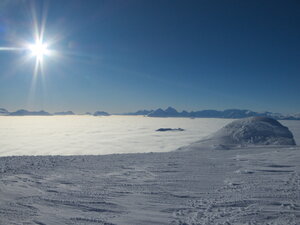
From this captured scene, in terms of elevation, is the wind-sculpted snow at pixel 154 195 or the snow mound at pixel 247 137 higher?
the snow mound at pixel 247 137

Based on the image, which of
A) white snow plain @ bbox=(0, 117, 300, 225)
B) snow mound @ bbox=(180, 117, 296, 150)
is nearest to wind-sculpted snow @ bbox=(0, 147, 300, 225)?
white snow plain @ bbox=(0, 117, 300, 225)

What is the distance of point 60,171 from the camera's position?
51.6ft

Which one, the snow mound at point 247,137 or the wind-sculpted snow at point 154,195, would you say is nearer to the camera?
the wind-sculpted snow at point 154,195

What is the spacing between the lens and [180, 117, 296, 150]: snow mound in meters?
30.8

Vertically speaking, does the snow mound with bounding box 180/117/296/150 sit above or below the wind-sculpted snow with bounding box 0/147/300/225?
above

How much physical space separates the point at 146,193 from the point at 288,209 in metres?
5.38

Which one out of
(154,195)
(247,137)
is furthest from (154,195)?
(247,137)

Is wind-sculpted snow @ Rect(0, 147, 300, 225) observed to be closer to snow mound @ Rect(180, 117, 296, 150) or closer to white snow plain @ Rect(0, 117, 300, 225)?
white snow plain @ Rect(0, 117, 300, 225)

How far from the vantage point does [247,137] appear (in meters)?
33.2

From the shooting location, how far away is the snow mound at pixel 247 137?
101ft

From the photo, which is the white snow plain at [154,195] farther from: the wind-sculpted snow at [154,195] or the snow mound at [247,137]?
the snow mound at [247,137]

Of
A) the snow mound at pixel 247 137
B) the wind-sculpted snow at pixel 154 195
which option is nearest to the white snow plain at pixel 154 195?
the wind-sculpted snow at pixel 154 195

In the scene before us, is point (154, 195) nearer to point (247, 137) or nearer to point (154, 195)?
point (154, 195)

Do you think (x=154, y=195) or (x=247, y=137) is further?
(x=247, y=137)
